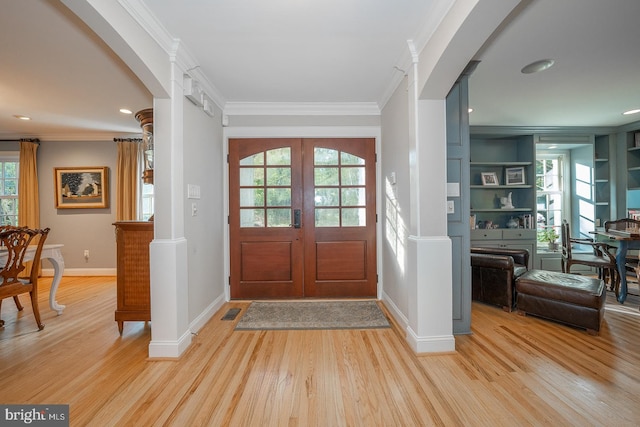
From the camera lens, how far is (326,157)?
3.51m

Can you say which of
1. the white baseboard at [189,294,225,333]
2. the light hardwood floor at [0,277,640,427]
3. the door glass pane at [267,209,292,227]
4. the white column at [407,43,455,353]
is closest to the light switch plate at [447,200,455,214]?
the white column at [407,43,455,353]

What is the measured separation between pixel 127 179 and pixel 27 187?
1.63m

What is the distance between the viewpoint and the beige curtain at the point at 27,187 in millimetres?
4570

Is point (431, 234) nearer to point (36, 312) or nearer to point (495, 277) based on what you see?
point (495, 277)

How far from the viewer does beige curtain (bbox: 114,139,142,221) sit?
4.65 m

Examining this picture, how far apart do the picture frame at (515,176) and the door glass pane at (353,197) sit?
3.02 meters

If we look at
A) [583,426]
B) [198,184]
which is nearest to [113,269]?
[198,184]

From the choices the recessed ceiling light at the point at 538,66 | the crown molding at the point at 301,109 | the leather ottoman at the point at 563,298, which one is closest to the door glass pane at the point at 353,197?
the crown molding at the point at 301,109

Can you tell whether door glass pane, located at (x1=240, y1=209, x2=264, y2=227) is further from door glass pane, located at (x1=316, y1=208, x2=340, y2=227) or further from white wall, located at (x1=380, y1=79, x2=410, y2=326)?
white wall, located at (x1=380, y1=79, x2=410, y2=326)

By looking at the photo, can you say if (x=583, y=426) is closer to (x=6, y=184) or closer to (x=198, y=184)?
(x=198, y=184)

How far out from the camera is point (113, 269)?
473 cm

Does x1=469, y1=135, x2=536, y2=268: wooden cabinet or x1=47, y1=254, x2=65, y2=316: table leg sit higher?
x1=469, y1=135, x2=536, y2=268: wooden cabinet

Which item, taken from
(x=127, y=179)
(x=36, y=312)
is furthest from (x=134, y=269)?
(x=127, y=179)

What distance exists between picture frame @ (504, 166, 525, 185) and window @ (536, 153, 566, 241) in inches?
24.7
